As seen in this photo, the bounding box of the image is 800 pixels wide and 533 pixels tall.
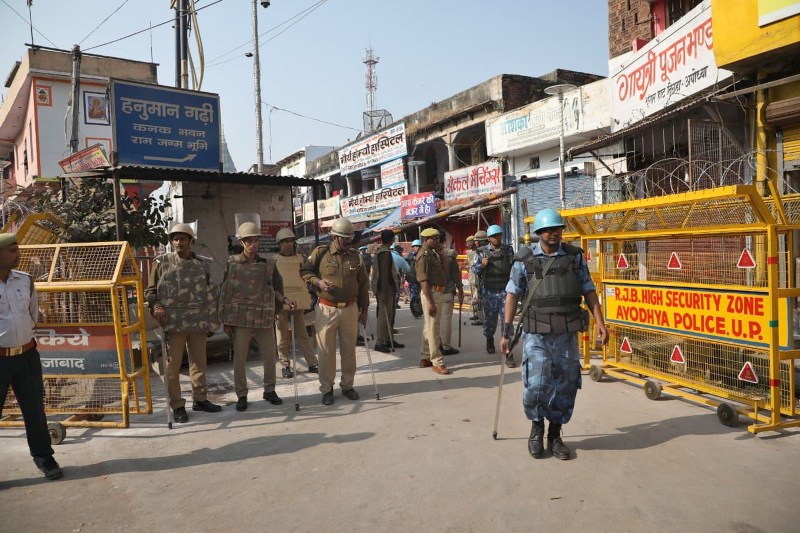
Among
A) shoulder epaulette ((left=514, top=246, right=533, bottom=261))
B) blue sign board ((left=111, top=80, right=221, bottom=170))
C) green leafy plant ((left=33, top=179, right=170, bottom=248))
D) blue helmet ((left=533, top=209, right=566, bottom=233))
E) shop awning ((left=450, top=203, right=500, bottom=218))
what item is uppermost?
blue sign board ((left=111, top=80, right=221, bottom=170))

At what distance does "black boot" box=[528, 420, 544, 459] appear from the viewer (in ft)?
13.0

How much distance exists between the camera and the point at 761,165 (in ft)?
29.8

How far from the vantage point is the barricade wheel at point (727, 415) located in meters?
4.38

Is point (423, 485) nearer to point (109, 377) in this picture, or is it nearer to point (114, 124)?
point (109, 377)

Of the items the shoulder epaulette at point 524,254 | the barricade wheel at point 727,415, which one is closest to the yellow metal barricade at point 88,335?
the shoulder epaulette at point 524,254

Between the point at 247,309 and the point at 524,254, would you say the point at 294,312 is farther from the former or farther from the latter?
the point at 524,254

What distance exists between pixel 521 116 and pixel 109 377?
14.2 metres

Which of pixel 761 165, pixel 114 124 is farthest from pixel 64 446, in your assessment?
pixel 761 165

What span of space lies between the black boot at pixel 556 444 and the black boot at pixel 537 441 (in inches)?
3.0

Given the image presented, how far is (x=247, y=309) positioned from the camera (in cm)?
563

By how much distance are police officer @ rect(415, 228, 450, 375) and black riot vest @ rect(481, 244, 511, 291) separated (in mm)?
679

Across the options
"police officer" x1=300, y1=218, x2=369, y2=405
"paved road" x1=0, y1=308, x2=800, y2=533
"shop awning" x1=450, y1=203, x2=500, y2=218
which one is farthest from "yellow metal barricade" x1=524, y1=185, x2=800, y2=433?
"shop awning" x1=450, y1=203, x2=500, y2=218

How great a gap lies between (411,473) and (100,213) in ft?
18.7

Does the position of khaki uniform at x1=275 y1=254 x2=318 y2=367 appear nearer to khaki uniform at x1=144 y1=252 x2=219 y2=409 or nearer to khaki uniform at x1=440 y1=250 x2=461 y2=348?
khaki uniform at x1=144 y1=252 x2=219 y2=409
